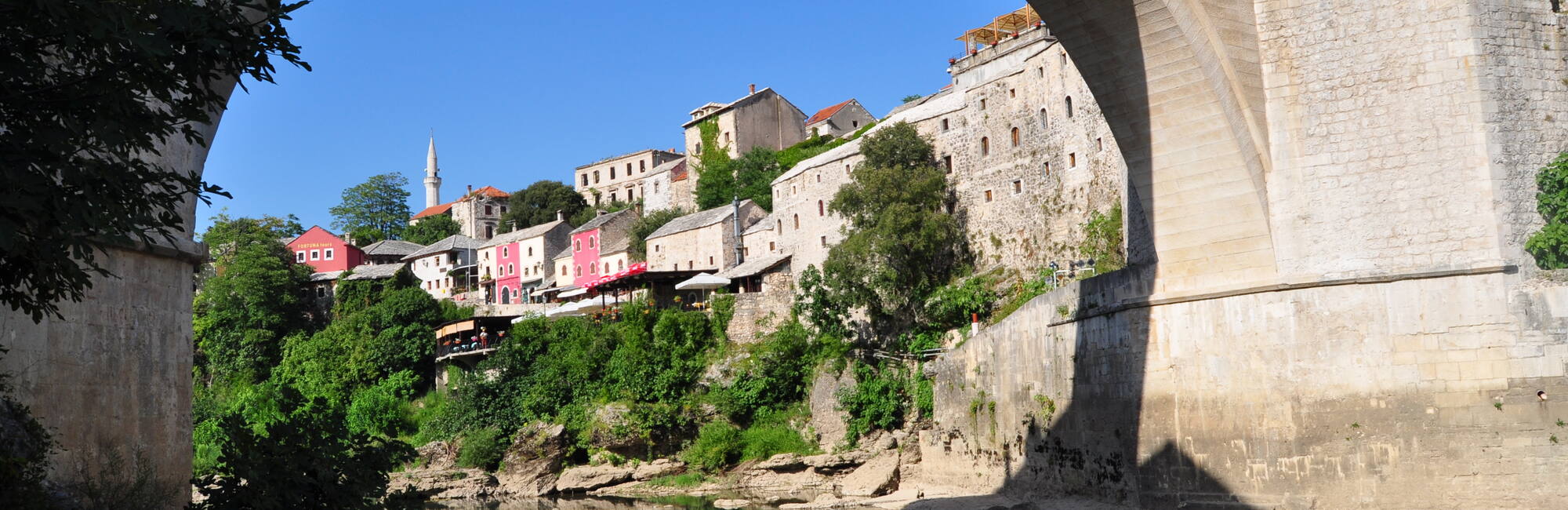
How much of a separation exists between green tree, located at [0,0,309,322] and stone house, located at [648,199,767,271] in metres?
39.8

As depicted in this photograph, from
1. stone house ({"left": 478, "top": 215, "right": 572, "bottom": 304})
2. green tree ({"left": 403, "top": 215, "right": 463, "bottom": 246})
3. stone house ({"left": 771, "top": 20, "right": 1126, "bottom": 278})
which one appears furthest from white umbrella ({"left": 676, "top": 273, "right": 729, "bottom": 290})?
green tree ({"left": 403, "top": 215, "right": 463, "bottom": 246})

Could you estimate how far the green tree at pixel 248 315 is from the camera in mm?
45375

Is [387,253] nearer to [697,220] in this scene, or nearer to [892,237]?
[697,220]

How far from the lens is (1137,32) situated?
1356 centimetres

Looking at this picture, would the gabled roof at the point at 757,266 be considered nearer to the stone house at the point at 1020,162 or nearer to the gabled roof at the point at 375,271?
the stone house at the point at 1020,162

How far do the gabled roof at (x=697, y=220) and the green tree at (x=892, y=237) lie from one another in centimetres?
1206

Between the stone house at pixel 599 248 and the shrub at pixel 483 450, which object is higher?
the stone house at pixel 599 248

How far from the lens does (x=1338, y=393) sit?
1342cm

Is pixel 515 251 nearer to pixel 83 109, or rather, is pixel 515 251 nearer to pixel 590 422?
pixel 590 422

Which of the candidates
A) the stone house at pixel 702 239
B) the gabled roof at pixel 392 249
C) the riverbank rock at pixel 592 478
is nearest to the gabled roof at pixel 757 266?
the stone house at pixel 702 239

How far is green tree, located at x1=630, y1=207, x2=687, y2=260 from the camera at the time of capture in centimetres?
5228

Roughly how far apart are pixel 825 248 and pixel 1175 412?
25.6 m

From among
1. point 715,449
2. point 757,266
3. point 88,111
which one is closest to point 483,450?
point 715,449

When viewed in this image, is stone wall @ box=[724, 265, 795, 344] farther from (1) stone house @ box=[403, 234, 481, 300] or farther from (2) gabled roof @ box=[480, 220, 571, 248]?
(1) stone house @ box=[403, 234, 481, 300]
